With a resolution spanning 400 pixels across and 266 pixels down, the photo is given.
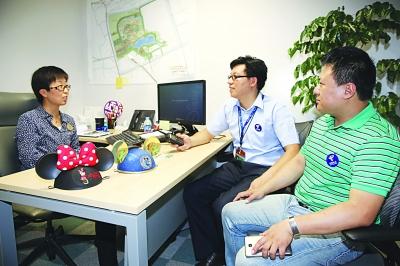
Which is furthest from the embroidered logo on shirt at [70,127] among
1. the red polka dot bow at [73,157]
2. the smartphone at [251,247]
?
the smartphone at [251,247]

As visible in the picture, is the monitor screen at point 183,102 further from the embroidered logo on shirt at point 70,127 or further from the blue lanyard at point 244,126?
the embroidered logo on shirt at point 70,127

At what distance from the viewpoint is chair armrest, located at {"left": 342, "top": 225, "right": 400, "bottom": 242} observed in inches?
33.0

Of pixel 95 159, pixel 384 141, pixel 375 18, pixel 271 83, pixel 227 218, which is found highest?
pixel 375 18

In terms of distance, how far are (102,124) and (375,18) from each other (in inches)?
99.6

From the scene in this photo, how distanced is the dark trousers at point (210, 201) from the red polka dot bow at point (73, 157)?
0.78 meters

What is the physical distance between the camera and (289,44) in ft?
7.68

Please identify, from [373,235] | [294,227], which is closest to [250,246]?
[294,227]

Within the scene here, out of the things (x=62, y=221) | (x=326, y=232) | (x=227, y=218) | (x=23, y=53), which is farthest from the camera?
(x=23, y=53)

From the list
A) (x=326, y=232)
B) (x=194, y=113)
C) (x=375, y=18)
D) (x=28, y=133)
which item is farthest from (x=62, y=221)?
(x=375, y=18)

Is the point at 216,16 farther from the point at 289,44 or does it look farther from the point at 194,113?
the point at 194,113

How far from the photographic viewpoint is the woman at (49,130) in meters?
1.58

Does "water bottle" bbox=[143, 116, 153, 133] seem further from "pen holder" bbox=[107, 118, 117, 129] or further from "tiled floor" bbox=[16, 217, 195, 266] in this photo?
"tiled floor" bbox=[16, 217, 195, 266]

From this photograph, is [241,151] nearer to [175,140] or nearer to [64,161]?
[175,140]

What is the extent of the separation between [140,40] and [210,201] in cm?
189
